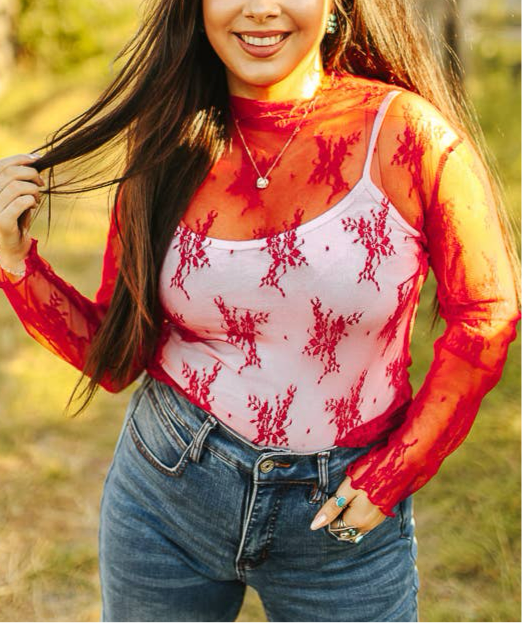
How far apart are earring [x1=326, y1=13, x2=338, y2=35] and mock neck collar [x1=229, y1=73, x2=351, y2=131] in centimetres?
8

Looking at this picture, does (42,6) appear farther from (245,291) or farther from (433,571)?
(245,291)

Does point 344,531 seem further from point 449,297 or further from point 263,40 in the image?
point 263,40

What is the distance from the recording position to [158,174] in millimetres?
1604

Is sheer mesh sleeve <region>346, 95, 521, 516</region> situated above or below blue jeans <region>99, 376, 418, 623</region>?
above

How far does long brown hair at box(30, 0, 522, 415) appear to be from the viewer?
158cm

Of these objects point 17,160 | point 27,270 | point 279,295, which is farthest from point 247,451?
point 17,160

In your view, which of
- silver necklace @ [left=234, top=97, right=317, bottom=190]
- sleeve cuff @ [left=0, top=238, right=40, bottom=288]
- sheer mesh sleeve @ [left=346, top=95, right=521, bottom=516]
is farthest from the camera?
sleeve cuff @ [left=0, top=238, right=40, bottom=288]

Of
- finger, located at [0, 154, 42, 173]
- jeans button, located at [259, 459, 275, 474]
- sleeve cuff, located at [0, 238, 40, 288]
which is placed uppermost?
finger, located at [0, 154, 42, 173]

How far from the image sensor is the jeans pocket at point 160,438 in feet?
5.21

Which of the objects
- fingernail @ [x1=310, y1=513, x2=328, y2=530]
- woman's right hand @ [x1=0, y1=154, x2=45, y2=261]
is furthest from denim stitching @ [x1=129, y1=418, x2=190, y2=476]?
woman's right hand @ [x1=0, y1=154, x2=45, y2=261]

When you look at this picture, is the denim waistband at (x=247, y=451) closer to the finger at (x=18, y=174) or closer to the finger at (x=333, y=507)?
the finger at (x=333, y=507)

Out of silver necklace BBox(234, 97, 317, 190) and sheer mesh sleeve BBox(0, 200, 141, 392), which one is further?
sheer mesh sleeve BBox(0, 200, 141, 392)

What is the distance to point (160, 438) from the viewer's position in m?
1.63

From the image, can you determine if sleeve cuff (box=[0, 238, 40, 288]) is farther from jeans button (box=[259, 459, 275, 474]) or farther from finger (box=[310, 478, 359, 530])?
finger (box=[310, 478, 359, 530])
